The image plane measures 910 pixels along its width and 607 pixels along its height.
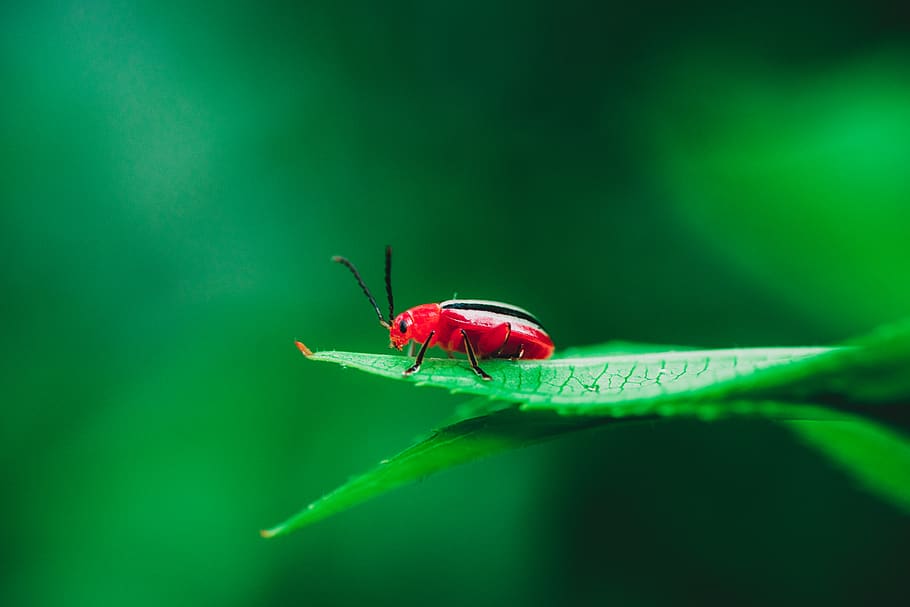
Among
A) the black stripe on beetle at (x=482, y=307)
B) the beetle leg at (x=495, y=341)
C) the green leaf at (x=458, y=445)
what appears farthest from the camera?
the black stripe on beetle at (x=482, y=307)

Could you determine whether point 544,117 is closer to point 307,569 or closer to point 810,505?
point 810,505

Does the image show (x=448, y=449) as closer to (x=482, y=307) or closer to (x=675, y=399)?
(x=675, y=399)

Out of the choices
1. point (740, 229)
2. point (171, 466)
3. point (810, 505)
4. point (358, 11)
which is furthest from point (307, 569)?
point (358, 11)

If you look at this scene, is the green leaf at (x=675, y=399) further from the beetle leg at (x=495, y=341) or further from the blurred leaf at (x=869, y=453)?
the beetle leg at (x=495, y=341)

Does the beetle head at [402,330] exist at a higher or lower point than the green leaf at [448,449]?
higher

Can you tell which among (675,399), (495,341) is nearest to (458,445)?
(675,399)

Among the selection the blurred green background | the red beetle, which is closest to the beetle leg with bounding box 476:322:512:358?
the red beetle

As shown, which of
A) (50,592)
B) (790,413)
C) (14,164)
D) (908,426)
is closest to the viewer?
(908,426)

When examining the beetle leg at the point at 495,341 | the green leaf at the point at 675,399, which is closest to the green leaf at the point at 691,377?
the green leaf at the point at 675,399
